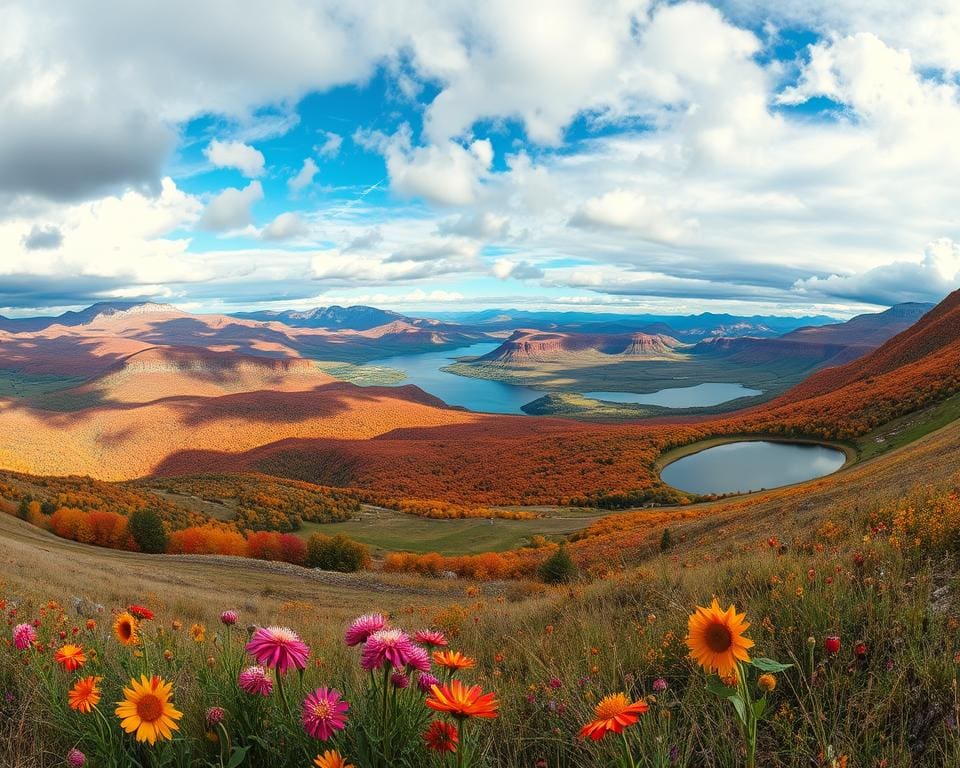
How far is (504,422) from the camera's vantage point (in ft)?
568

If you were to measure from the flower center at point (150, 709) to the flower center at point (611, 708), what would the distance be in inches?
67.8

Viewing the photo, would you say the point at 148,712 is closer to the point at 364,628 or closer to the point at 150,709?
the point at 150,709

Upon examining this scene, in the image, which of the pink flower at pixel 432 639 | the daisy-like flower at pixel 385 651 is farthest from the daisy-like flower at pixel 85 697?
the pink flower at pixel 432 639

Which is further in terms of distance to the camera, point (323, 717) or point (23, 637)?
point (23, 637)

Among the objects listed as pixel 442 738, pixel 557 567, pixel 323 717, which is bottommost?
pixel 557 567

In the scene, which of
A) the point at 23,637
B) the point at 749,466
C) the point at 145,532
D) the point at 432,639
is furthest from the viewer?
the point at 749,466

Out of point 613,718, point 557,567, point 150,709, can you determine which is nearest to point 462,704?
point 613,718

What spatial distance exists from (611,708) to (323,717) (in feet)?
3.64

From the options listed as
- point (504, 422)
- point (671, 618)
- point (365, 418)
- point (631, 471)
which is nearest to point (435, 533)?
point (631, 471)

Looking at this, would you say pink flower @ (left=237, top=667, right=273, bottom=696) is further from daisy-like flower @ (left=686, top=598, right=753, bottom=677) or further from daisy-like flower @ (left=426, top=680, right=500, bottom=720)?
daisy-like flower @ (left=686, top=598, right=753, bottom=677)

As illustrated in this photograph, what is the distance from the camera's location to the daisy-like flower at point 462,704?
1782 millimetres

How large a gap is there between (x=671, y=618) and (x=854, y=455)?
71744mm

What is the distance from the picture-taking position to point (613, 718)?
1731 mm

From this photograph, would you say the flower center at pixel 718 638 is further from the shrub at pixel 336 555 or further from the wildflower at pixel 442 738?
the shrub at pixel 336 555
